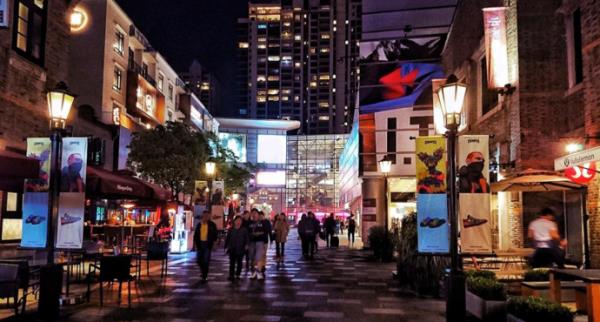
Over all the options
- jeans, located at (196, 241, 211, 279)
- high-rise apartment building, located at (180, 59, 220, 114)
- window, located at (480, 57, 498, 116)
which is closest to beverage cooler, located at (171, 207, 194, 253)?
jeans, located at (196, 241, 211, 279)

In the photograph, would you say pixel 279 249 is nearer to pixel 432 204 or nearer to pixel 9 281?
pixel 432 204

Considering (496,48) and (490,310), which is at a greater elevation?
(496,48)

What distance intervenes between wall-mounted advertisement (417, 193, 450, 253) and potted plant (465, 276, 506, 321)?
0.80 m

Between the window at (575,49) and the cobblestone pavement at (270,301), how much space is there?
7284mm

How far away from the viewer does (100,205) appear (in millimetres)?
31641

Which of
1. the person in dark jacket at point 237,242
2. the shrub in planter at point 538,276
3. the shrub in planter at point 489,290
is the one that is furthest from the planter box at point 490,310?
the person in dark jacket at point 237,242

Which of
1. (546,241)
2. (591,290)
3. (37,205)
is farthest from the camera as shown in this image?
(546,241)

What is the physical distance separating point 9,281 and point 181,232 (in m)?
14.8

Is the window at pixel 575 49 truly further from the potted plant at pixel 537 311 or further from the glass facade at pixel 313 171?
the glass facade at pixel 313 171

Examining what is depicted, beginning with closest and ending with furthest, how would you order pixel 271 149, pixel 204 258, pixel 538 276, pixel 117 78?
pixel 538 276, pixel 204 258, pixel 117 78, pixel 271 149

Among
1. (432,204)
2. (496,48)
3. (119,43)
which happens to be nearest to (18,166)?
(432,204)

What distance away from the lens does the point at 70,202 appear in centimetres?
1004

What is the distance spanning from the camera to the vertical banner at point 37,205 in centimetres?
960

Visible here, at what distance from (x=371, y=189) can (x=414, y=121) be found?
4.43m
